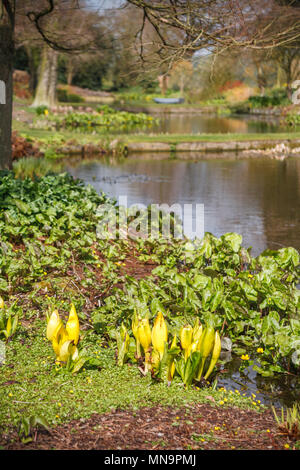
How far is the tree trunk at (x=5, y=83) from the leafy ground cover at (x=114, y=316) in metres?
1.02

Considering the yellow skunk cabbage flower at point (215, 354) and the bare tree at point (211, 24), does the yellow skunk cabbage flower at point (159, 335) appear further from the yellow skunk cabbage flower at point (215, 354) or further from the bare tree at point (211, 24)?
the bare tree at point (211, 24)

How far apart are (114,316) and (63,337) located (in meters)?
1.04

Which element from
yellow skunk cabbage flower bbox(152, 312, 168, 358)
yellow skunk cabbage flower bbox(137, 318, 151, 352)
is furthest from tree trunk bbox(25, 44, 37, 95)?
yellow skunk cabbage flower bbox(152, 312, 168, 358)

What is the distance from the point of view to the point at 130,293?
5.47 metres

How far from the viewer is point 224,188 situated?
13.2 m

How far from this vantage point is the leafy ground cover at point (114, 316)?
3445 millimetres

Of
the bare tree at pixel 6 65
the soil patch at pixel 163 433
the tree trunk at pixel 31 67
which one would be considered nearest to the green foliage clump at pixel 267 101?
the tree trunk at pixel 31 67

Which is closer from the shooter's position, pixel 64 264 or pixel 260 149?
pixel 64 264

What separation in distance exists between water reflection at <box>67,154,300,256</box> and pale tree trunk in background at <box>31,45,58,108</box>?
17.1 metres

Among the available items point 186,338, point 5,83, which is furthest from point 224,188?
point 186,338

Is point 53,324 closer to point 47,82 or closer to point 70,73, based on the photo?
point 47,82

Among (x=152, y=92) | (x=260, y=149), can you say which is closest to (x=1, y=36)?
(x=260, y=149)
